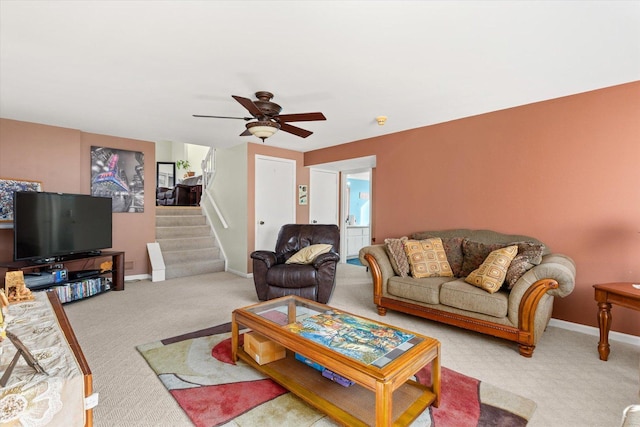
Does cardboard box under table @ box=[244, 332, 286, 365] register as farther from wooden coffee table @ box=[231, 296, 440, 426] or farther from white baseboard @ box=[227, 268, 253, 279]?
white baseboard @ box=[227, 268, 253, 279]

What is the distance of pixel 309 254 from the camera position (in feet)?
12.4

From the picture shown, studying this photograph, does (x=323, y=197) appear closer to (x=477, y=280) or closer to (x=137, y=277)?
(x=137, y=277)

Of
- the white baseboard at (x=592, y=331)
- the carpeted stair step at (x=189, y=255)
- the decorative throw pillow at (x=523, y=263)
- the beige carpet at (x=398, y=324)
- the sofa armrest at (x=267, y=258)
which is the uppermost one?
Result: the decorative throw pillow at (x=523, y=263)

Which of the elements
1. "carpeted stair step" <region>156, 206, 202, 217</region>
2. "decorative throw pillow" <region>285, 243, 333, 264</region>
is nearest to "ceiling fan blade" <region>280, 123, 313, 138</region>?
"decorative throw pillow" <region>285, 243, 333, 264</region>

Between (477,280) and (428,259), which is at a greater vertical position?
(428,259)

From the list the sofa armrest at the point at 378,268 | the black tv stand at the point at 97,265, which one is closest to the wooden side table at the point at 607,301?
the sofa armrest at the point at 378,268

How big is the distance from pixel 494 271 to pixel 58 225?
485 centimetres

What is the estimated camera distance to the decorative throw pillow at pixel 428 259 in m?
3.16

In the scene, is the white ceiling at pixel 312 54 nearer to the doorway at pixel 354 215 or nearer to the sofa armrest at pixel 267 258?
the sofa armrest at pixel 267 258

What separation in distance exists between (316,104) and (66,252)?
3560mm

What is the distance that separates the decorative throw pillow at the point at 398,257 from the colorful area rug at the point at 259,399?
1183 mm

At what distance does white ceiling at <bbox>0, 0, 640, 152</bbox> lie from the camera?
173 centimetres

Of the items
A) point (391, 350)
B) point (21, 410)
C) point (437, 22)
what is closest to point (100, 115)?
point (21, 410)

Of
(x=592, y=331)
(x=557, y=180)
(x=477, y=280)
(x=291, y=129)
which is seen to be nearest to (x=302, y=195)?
(x=291, y=129)
